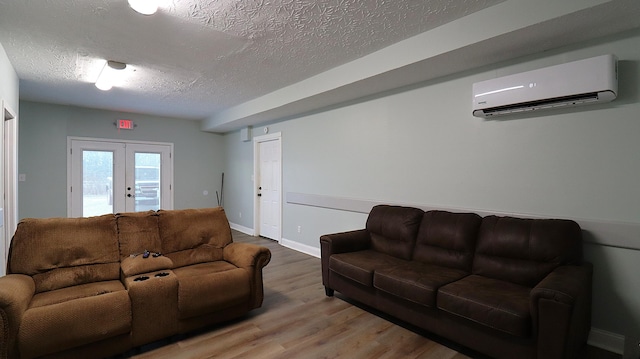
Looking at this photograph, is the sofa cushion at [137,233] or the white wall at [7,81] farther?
the white wall at [7,81]

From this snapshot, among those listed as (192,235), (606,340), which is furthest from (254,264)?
(606,340)

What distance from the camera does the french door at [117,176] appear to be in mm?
5773

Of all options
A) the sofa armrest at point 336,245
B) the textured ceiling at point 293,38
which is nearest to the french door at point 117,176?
the textured ceiling at point 293,38

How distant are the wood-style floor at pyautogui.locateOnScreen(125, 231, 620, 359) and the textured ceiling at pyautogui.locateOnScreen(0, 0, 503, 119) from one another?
2628mm

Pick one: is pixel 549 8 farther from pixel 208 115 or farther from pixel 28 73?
pixel 208 115

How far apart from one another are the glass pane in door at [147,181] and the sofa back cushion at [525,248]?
6547 mm

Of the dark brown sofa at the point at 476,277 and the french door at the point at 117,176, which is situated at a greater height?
the french door at the point at 117,176

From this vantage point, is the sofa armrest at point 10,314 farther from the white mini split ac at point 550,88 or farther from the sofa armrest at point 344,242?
the white mini split ac at point 550,88

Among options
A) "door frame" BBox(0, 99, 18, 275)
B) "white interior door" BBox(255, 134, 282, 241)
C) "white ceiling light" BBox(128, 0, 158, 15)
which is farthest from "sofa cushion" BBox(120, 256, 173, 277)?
"white interior door" BBox(255, 134, 282, 241)

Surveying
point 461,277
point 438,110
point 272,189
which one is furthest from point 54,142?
point 461,277

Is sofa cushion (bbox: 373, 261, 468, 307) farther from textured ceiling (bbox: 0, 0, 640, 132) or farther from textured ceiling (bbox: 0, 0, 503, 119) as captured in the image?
textured ceiling (bbox: 0, 0, 503, 119)

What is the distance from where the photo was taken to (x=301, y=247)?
5.10 metres

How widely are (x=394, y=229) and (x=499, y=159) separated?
4.01 ft

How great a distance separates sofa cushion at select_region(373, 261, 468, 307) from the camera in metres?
2.31
